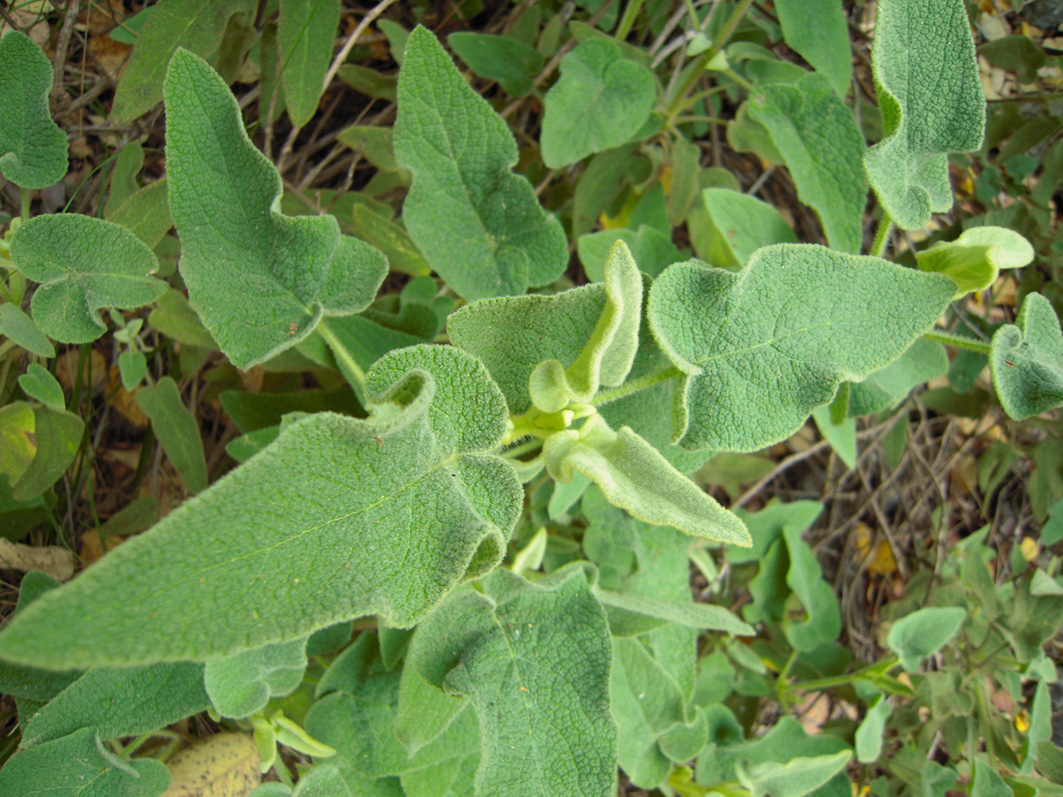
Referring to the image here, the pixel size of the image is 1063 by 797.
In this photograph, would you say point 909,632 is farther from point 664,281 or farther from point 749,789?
point 664,281

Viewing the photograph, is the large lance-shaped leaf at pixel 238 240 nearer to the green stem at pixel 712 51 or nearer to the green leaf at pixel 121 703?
the green leaf at pixel 121 703

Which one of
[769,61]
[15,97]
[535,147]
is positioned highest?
[769,61]

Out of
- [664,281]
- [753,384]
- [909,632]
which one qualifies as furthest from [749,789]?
[664,281]

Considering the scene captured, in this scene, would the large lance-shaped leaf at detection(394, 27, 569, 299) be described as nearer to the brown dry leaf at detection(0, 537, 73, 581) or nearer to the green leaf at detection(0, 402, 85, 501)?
the green leaf at detection(0, 402, 85, 501)

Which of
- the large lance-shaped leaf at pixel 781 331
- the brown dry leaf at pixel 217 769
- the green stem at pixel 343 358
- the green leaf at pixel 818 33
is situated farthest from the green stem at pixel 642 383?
the brown dry leaf at pixel 217 769

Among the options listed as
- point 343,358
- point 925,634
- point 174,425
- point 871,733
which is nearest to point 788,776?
point 871,733

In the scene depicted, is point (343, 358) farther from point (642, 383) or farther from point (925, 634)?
point (925, 634)
